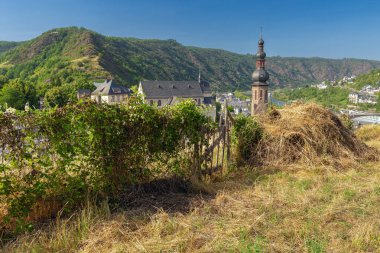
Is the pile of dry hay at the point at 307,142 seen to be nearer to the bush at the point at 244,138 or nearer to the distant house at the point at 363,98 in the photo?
the bush at the point at 244,138

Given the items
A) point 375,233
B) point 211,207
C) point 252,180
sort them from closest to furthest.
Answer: point 375,233, point 211,207, point 252,180

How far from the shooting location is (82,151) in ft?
14.5

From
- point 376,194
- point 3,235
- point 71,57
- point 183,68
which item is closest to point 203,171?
point 376,194

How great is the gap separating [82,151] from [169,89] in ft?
253

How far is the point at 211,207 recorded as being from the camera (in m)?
4.68

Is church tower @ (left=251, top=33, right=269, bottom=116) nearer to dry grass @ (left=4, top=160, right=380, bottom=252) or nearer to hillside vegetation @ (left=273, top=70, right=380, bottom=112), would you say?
dry grass @ (left=4, top=160, right=380, bottom=252)

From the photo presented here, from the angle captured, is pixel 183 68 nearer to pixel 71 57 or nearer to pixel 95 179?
pixel 71 57

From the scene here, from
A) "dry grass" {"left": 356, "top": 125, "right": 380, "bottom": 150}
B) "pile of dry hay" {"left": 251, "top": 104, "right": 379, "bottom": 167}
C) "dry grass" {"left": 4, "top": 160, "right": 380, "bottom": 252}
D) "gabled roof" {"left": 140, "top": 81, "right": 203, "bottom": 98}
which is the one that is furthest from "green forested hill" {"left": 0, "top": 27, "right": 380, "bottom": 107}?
"dry grass" {"left": 4, "top": 160, "right": 380, "bottom": 252}

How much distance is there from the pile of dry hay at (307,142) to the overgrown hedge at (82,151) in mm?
3375

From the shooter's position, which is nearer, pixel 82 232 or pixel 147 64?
pixel 82 232

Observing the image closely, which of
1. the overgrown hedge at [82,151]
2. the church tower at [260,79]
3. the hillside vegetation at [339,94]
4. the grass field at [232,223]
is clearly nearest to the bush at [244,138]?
the grass field at [232,223]

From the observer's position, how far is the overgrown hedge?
388 centimetres

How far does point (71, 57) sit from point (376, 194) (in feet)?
428

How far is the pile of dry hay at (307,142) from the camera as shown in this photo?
8.05 metres
